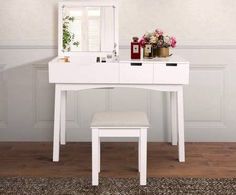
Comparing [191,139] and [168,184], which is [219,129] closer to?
[191,139]

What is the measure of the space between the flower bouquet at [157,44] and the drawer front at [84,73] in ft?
1.19

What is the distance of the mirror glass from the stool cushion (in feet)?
3.82

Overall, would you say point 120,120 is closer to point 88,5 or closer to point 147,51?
point 147,51

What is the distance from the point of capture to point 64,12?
514 centimetres

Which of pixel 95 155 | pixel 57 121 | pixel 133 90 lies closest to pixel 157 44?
pixel 133 90

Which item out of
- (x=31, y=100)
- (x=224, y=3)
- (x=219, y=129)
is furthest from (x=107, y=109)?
(x=224, y=3)

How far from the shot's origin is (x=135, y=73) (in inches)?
177

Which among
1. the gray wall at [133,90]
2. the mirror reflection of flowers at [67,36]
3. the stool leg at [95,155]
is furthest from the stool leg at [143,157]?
the mirror reflection of flowers at [67,36]

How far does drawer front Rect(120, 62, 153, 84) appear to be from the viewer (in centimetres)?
450

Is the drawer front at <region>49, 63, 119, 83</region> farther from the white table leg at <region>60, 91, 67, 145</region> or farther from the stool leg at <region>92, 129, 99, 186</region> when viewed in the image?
the stool leg at <region>92, 129, 99, 186</region>

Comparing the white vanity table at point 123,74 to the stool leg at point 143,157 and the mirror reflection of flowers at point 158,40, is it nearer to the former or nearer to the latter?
the mirror reflection of flowers at point 158,40

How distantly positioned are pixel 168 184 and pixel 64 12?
193 cm

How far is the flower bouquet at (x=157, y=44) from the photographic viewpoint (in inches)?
187

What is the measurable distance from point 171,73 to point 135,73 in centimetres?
27
